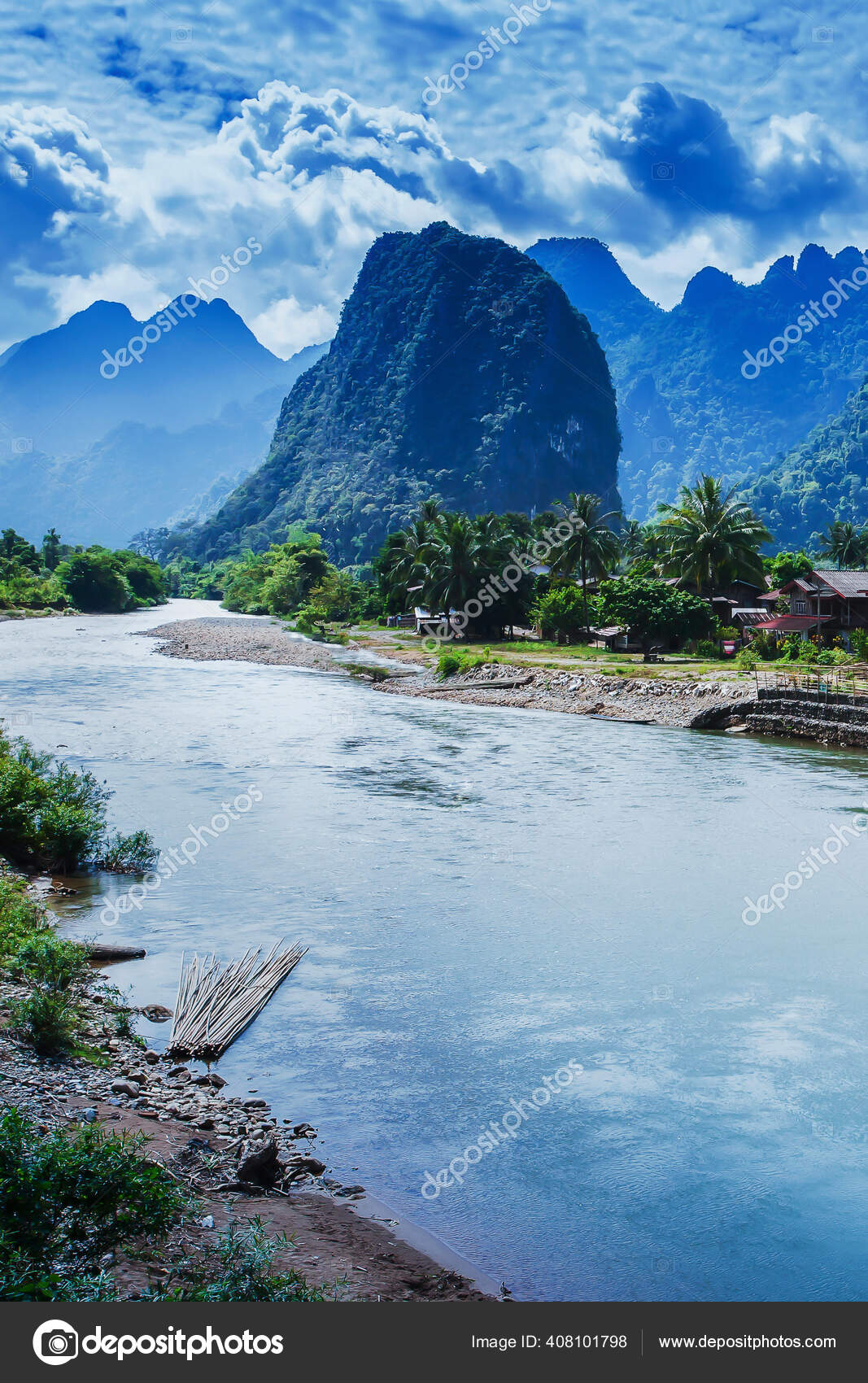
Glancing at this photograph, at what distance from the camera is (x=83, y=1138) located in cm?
735

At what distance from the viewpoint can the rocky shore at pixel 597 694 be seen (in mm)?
41438

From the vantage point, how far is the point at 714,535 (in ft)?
200

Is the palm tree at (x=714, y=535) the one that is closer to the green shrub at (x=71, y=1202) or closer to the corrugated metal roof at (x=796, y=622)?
the corrugated metal roof at (x=796, y=622)

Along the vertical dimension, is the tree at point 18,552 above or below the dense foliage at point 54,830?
above

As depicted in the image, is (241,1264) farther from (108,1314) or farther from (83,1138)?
(108,1314)

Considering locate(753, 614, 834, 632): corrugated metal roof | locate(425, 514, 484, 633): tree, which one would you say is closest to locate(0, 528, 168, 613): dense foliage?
locate(425, 514, 484, 633): tree

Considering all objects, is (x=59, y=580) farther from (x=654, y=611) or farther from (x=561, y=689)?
(x=561, y=689)

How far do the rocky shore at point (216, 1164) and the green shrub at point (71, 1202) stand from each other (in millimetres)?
196

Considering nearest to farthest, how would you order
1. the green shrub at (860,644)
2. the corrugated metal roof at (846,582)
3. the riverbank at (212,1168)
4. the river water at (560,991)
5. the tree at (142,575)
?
the riverbank at (212,1168), the river water at (560,991), the green shrub at (860,644), the corrugated metal roof at (846,582), the tree at (142,575)

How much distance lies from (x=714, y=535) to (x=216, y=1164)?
57.0 m

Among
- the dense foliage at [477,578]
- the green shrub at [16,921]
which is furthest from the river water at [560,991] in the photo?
the dense foliage at [477,578]

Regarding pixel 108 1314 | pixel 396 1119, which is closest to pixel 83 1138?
pixel 108 1314

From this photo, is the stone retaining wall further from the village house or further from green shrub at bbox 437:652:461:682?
green shrub at bbox 437:652:461:682

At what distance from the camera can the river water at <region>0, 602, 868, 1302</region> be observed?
895 centimetres
